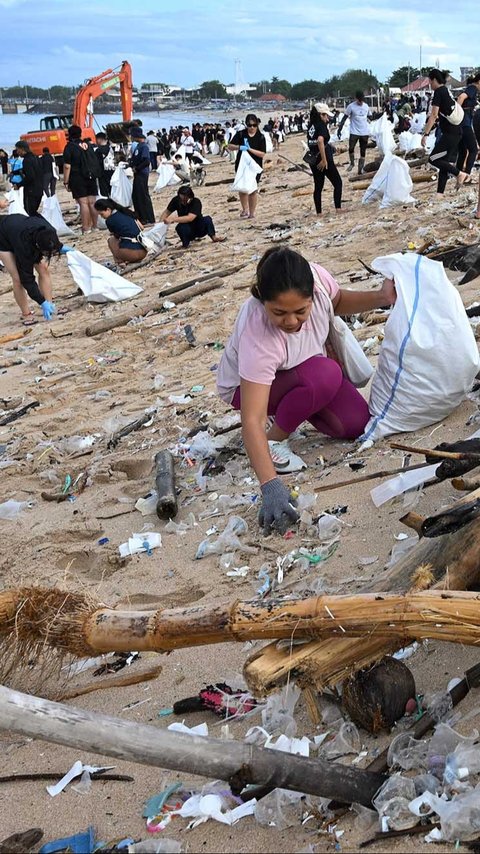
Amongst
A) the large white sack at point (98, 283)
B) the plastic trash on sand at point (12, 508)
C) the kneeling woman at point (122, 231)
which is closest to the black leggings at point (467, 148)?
the kneeling woman at point (122, 231)

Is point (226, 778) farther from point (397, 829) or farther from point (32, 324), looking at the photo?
point (32, 324)

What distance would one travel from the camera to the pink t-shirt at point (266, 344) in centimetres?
320

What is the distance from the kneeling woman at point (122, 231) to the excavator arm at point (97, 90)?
13.4m

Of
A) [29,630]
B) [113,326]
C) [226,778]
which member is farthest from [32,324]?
[226,778]

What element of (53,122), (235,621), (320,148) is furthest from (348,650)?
(53,122)

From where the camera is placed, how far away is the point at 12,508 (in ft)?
13.7

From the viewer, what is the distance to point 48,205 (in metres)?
12.9

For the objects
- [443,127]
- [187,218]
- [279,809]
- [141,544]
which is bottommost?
[141,544]

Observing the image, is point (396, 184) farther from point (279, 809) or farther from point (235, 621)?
point (279, 809)

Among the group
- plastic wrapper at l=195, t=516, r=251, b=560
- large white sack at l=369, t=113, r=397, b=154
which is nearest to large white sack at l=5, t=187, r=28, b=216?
large white sack at l=369, t=113, r=397, b=154

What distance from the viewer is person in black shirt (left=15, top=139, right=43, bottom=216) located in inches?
444

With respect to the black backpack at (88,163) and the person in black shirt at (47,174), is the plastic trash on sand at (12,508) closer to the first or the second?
the black backpack at (88,163)

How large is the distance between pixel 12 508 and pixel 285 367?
65.5 inches

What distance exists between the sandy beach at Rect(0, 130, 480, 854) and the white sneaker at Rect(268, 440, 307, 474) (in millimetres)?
65
